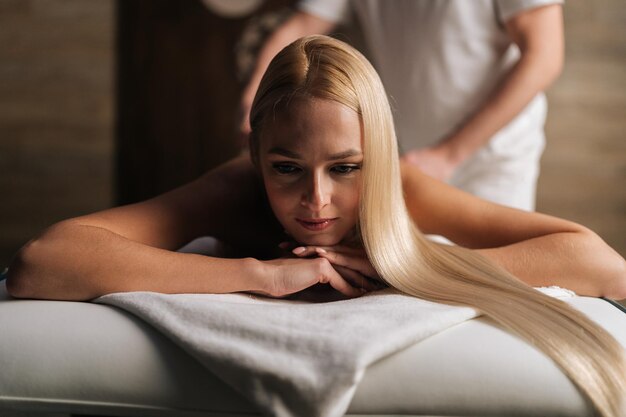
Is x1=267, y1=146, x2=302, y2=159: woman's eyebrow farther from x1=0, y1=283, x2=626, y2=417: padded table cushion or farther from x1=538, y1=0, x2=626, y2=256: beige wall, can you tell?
x1=538, y1=0, x2=626, y2=256: beige wall

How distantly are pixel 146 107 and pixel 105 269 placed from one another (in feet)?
8.81

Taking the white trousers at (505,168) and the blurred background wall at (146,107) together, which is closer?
the white trousers at (505,168)

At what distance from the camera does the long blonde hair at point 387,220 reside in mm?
1140

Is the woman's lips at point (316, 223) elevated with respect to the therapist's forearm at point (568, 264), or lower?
elevated

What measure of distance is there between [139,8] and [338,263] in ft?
9.12

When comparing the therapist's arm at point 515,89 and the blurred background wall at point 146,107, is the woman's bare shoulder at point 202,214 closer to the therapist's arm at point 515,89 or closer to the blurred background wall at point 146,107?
the therapist's arm at point 515,89

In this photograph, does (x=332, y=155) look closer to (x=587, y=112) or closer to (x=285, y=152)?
(x=285, y=152)

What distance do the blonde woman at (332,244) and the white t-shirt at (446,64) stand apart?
812 millimetres

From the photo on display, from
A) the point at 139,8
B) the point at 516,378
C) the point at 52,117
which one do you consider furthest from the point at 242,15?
the point at 516,378

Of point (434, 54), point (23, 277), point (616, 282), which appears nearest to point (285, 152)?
point (23, 277)

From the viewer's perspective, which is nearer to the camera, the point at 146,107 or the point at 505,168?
the point at 505,168

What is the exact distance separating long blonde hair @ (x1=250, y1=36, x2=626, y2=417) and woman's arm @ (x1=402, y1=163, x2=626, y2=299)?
105 mm

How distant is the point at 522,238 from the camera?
57.6 inches

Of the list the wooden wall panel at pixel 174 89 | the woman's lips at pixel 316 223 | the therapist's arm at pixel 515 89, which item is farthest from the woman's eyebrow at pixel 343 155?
the wooden wall panel at pixel 174 89
